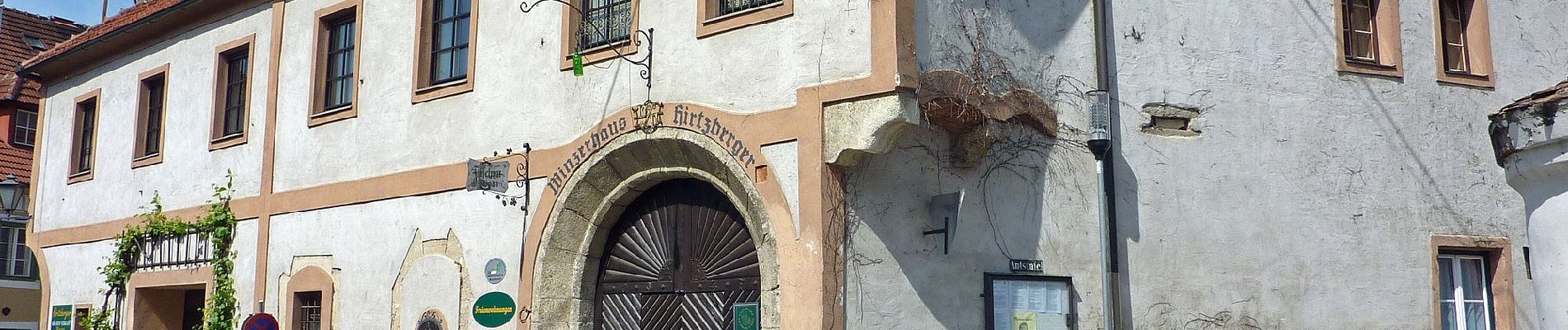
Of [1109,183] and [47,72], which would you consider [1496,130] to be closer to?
[1109,183]

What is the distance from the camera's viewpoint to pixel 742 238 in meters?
9.99

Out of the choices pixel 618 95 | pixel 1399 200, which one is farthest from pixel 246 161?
pixel 1399 200

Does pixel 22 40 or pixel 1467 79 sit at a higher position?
pixel 22 40

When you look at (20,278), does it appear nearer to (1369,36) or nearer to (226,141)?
(226,141)

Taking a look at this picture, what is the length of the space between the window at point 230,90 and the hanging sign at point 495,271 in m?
4.78

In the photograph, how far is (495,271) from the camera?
11.4 m

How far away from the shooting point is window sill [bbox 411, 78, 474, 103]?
11.9 meters

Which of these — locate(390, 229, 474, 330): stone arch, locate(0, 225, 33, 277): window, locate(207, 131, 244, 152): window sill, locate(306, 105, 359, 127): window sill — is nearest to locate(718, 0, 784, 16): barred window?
locate(390, 229, 474, 330): stone arch

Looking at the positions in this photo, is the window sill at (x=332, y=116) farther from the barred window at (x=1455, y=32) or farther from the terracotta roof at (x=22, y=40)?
the terracotta roof at (x=22, y=40)

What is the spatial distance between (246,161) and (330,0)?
2009mm

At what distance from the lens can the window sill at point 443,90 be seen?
39.0ft

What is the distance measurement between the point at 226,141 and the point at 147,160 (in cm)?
185

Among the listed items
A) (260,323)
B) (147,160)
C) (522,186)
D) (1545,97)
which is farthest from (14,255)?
(1545,97)

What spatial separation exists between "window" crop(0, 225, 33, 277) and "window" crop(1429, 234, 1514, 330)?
19.2 m
